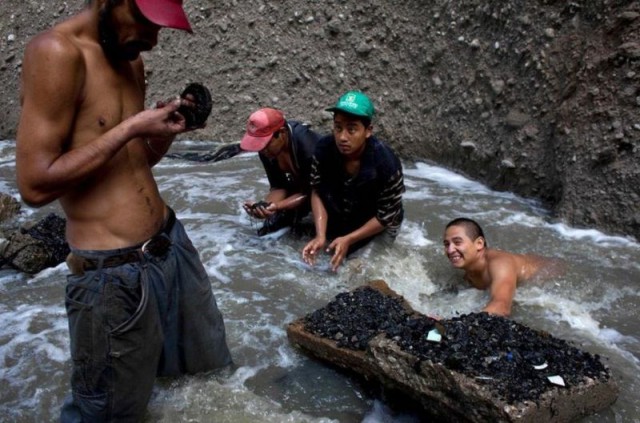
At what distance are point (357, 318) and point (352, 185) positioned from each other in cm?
134

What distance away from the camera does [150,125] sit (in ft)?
6.66

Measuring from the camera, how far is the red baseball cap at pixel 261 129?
14.3 feet

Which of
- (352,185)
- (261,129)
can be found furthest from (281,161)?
(352,185)

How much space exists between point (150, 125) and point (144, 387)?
3.27 ft

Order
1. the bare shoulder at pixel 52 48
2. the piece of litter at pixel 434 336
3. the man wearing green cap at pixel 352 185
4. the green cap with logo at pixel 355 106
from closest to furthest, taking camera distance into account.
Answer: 1. the bare shoulder at pixel 52 48
2. the piece of litter at pixel 434 336
3. the green cap with logo at pixel 355 106
4. the man wearing green cap at pixel 352 185

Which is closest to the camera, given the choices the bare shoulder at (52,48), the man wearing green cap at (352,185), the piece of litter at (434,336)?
the bare shoulder at (52,48)

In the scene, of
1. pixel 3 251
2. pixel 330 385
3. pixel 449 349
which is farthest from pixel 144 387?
pixel 3 251

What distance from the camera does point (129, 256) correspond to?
2.28 metres

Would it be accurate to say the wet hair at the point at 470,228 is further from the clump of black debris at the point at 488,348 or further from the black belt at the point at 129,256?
the black belt at the point at 129,256

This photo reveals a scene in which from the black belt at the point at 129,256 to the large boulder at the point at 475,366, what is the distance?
1.04 metres

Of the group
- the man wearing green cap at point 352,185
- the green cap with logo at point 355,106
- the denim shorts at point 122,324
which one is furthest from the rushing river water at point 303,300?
the green cap with logo at point 355,106

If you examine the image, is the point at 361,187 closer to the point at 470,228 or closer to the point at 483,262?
the point at 470,228

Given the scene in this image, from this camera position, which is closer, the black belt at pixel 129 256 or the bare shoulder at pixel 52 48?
the bare shoulder at pixel 52 48

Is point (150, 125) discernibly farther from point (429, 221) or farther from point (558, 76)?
point (558, 76)
